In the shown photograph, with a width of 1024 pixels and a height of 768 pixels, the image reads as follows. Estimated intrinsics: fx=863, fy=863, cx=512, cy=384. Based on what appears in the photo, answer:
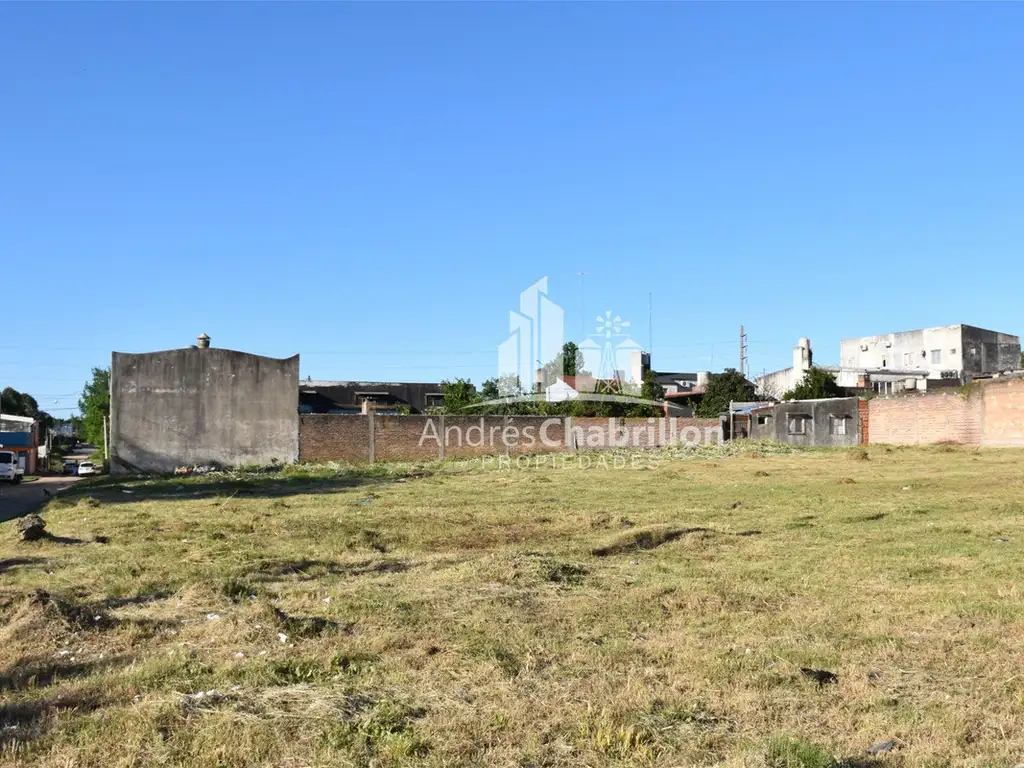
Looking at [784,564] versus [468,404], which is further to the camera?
[468,404]

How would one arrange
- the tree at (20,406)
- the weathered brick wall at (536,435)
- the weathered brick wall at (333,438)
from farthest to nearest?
the tree at (20,406) → the weathered brick wall at (536,435) → the weathered brick wall at (333,438)

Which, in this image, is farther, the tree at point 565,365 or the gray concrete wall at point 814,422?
the tree at point 565,365

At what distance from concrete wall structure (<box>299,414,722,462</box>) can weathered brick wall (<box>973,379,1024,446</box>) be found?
13.4 metres

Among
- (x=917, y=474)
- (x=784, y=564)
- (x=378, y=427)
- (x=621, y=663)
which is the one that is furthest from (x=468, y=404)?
(x=621, y=663)

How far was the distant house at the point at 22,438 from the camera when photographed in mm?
45781

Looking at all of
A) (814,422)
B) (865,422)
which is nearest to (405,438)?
(814,422)

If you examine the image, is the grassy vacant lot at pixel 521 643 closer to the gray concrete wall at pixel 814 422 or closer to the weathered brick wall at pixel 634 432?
the weathered brick wall at pixel 634 432

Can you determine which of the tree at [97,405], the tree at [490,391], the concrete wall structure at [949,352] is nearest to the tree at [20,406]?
the tree at [97,405]

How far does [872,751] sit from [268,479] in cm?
2654

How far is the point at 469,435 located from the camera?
40250mm

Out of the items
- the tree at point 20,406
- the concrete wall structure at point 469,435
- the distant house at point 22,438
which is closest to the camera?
the concrete wall structure at point 469,435

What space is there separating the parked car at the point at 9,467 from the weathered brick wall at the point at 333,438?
12782 mm

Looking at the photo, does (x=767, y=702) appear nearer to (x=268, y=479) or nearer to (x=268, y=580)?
(x=268, y=580)

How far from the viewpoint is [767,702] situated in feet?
16.8
